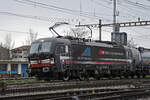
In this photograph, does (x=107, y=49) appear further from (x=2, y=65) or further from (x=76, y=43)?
(x=2, y=65)

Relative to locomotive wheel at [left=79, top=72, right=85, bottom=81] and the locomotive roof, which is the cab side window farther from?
locomotive wheel at [left=79, top=72, right=85, bottom=81]

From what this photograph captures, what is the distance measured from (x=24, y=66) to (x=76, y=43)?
2790cm

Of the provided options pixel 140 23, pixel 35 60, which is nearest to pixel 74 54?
pixel 35 60

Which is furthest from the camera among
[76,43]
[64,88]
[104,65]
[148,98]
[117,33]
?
[117,33]

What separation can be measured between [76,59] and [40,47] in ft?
10.7

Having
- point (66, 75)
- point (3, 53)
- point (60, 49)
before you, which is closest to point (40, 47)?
point (60, 49)

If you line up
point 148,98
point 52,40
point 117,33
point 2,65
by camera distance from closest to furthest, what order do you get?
point 148,98, point 52,40, point 117,33, point 2,65

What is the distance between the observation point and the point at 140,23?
3447 cm

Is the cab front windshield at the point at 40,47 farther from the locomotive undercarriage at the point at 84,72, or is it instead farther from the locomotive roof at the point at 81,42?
the locomotive undercarriage at the point at 84,72

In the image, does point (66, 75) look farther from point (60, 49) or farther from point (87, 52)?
point (87, 52)

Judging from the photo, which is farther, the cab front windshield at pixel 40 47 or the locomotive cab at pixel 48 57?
the cab front windshield at pixel 40 47

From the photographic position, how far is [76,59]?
22.9 m

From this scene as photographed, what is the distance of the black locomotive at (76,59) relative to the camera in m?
21.0

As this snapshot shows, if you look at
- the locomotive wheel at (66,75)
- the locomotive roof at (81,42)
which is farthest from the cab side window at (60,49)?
the locomotive wheel at (66,75)
